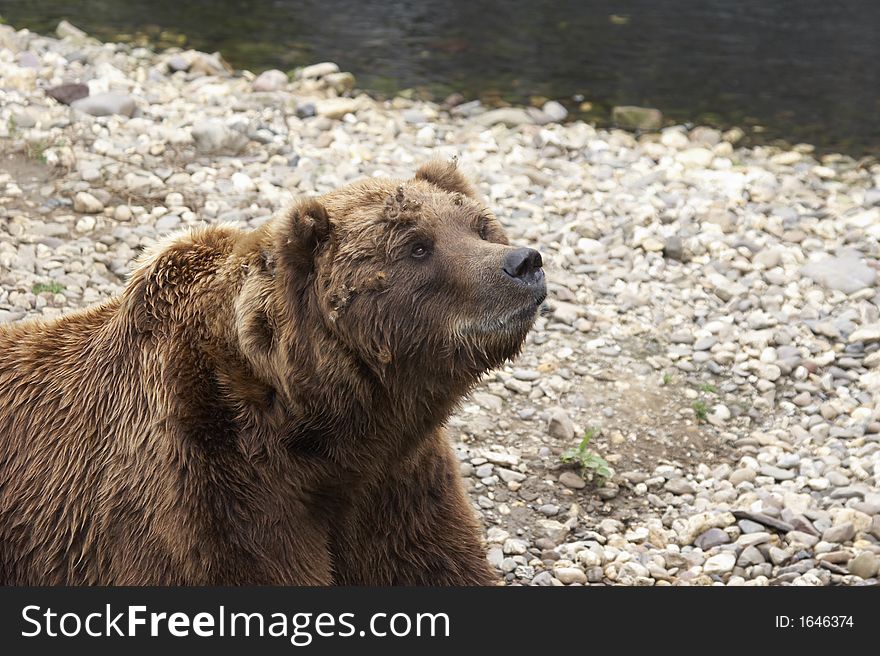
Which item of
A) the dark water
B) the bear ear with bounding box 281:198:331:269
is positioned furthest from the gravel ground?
the bear ear with bounding box 281:198:331:269

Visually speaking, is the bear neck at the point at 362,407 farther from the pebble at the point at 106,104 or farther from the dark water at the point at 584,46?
the dark water at the point at 584,46

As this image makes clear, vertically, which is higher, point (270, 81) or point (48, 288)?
point (48, 288)

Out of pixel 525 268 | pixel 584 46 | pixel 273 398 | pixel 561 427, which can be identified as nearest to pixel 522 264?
pixel 525 268

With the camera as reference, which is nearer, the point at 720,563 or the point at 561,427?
the point at 720,563

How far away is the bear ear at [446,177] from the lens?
4453mm

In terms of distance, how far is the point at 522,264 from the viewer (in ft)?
13.0

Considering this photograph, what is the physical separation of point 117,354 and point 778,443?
3.80m

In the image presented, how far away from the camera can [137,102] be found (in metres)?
10.6

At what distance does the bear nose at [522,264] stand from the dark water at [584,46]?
913cm

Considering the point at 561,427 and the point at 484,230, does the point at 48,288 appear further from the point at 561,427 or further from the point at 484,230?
the point at 484,230

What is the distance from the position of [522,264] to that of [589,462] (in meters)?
2.49

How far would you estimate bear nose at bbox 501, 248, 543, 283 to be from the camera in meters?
3.96

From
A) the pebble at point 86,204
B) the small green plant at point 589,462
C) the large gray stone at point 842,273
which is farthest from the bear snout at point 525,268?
the pebble at point 86,204

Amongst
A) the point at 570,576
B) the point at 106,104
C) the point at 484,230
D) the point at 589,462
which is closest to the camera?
the point at 484,230
